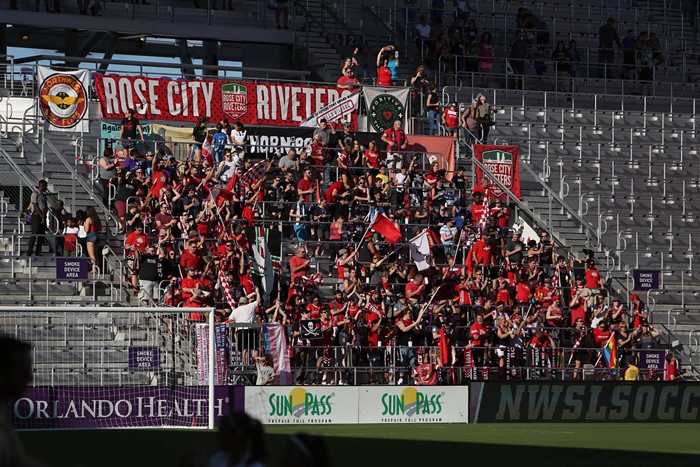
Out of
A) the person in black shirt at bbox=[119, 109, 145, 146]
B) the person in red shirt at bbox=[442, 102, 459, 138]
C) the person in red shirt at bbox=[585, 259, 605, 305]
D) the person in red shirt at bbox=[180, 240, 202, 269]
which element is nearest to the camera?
the person in red shirt at bbox=[180, 240, 202, 269]

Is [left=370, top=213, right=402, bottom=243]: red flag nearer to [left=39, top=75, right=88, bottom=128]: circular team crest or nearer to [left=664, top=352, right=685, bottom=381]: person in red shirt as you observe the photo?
[left=664, top=352, right=685, bottom=381]: person in red shirt

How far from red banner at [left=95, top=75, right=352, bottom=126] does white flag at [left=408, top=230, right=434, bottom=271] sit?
6637 mm

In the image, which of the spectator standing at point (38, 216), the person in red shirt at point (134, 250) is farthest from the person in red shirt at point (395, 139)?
the spectator standing at point (38, 216)

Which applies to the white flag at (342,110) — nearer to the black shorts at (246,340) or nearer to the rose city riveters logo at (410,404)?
the black shorts at (246,340)

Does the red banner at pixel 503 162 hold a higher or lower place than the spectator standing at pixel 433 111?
lower

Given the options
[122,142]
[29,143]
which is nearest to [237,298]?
[122,142]

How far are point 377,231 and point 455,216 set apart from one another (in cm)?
254

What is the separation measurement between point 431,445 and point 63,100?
16.2 m

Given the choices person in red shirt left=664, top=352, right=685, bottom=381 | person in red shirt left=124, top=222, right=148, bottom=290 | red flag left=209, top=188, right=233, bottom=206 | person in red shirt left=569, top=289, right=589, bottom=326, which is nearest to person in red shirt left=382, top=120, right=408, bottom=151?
red flag left=209, top=188, right=233, bottom=206

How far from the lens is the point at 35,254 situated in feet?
98.0

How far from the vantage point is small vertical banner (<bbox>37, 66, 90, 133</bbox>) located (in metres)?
33.3

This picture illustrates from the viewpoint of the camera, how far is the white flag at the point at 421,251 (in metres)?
31.6

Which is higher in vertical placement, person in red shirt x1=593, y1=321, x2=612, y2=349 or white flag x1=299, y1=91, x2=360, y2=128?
white flag x1=299, y1=91, x2=360, y2=128

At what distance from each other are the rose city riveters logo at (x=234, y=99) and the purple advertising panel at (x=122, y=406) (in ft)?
42.9
